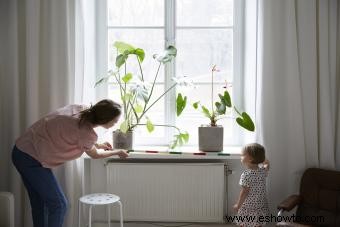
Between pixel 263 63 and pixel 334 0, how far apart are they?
0.66 metres

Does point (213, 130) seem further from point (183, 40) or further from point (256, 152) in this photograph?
point (183, 40)

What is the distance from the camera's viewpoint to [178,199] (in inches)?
124

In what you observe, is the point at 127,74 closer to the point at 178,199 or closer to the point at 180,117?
the point at 180,117

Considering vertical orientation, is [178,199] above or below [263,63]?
below

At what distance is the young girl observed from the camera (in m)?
2.76

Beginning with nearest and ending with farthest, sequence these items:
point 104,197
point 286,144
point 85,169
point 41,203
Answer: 1. point 41,203
2. point 104,197
3. point 286,144
4. point 85,169

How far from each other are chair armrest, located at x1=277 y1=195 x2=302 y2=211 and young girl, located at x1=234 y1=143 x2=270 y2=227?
0.49 ft

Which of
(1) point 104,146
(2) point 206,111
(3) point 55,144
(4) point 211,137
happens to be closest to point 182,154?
(4) point 211,137

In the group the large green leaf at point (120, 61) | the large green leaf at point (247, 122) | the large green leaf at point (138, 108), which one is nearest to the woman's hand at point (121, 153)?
the large green leaf at point (138, 108)

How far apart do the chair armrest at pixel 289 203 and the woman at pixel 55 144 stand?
47.3 inches

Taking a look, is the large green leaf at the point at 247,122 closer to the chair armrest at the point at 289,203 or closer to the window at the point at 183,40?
the window at the point at 183,40

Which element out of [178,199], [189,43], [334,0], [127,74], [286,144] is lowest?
[178,199]

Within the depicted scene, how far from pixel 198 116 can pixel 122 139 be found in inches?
27.2

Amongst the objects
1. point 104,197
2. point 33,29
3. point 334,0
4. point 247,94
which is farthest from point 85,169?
point 334,0
